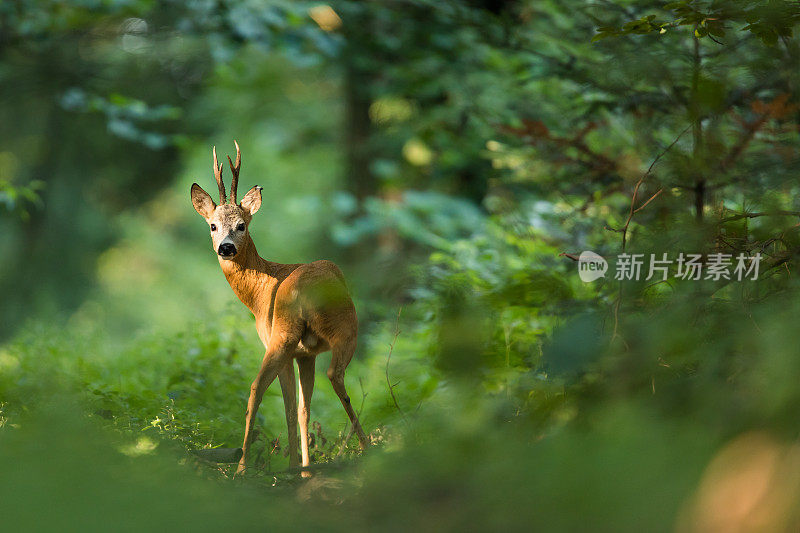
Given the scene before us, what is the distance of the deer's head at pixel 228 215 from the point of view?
1.98 meters

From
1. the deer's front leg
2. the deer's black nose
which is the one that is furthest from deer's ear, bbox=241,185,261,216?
the deer's front leg

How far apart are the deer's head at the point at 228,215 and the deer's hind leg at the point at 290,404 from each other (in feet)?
1.16

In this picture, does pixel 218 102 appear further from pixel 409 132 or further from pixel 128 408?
pixel 128 408

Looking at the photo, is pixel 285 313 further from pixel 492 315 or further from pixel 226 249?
pixel 492 315

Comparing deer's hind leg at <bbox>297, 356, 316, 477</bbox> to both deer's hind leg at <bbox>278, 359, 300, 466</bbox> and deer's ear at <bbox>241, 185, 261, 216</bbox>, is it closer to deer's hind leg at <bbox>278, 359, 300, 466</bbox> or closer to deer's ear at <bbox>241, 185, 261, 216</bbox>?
deer's hind leg at <bbox>278, 359, 300, 466</bbox>

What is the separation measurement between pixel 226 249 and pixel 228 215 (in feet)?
0.33

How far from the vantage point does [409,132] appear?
241 inches

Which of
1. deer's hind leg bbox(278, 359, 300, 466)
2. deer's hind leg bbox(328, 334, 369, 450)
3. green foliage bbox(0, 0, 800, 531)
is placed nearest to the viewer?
green foliage bbox(0, 0, 800, 531)

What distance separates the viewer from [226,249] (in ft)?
6.46

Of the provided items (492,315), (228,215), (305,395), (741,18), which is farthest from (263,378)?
(741,18)

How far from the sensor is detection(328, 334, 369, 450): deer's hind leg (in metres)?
1.88

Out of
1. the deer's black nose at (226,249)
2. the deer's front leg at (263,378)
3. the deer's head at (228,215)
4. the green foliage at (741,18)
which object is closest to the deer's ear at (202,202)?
the deer's head at (228,215)

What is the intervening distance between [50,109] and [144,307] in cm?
310

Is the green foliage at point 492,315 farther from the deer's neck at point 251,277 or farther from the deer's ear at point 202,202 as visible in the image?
the deer's ear at point 202,202
